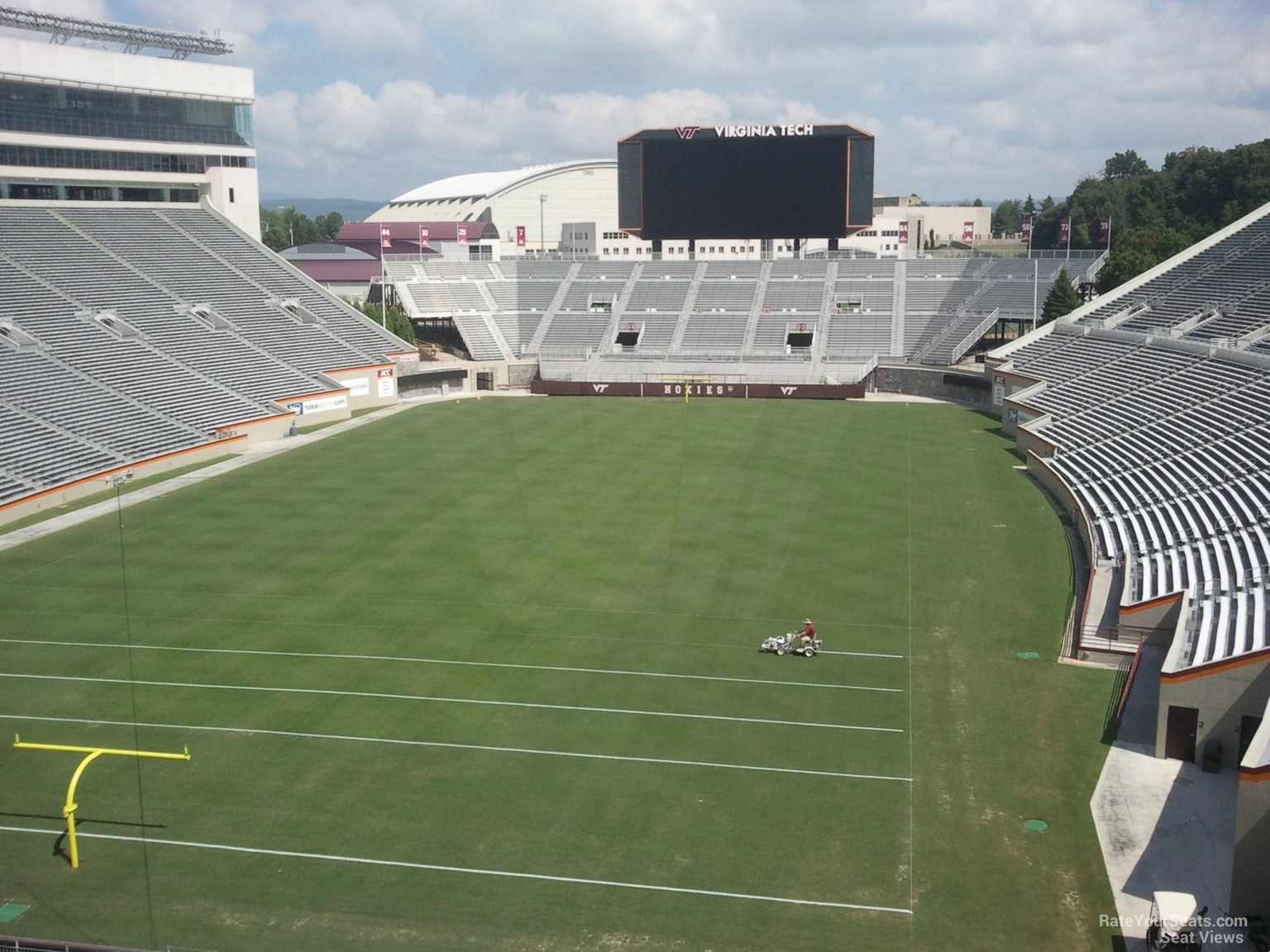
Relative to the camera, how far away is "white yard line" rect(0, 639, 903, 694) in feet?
68.5

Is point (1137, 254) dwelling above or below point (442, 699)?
above

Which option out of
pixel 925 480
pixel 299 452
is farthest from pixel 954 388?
pixel 299 452

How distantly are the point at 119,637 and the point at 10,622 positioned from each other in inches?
113

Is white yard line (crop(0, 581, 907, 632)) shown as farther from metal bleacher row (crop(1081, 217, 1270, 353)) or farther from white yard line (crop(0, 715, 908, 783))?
metal bleacher row (crop(1081, 217, 1270, 353))

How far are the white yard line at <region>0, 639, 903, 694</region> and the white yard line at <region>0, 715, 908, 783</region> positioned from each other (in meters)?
3.21

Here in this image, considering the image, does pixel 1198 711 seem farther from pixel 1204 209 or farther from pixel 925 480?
pixel 1204 209

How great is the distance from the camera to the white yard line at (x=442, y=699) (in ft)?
63.1

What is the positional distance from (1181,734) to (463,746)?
11.5 m

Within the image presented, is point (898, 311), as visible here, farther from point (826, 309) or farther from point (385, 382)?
point (385, 382)

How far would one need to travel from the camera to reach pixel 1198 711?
692 inches

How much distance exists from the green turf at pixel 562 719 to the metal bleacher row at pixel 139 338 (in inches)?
249

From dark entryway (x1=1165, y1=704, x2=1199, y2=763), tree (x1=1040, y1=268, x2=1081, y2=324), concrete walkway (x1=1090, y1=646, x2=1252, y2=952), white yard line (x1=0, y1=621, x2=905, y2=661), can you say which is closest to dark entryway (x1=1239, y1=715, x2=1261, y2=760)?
concrete walkway (x1=1090, y1=646, x2=1252, y2=952)

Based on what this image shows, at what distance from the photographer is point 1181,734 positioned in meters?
17.8

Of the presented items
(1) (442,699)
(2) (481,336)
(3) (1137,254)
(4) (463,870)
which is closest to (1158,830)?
(4) (463,870)
